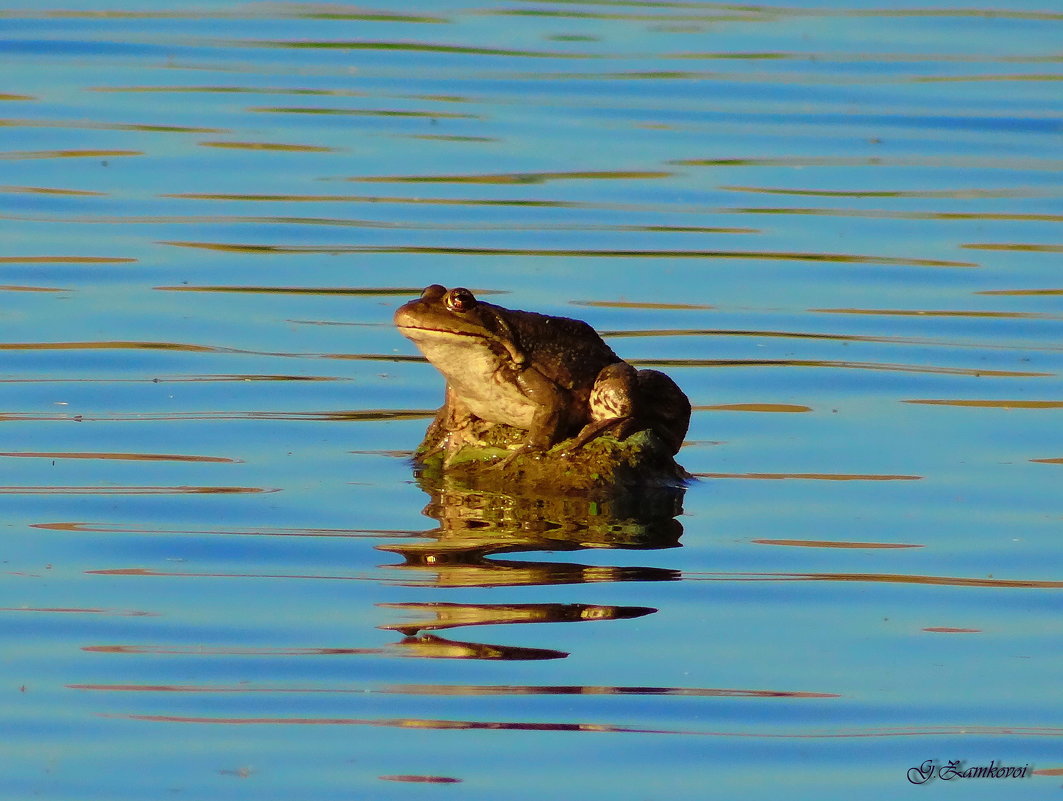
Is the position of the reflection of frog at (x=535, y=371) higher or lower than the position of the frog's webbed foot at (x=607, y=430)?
higher

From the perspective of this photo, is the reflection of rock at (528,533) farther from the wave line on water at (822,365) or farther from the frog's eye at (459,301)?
the wave line on water at (822,365)

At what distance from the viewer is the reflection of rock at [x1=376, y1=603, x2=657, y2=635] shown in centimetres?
683

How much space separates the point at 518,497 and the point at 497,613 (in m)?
1.76

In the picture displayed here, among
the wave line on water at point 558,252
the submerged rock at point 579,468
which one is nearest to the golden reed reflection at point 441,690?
the submerged rock at point 579,468

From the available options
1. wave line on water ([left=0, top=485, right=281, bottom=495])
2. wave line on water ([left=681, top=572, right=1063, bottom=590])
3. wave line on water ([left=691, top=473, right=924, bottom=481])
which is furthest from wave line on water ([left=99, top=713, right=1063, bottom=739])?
wave line on water ([left=691, top=473, right=924, bottom=481])

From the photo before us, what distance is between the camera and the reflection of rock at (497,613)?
683cm

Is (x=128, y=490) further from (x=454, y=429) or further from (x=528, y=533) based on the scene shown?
(x=528, y=533)

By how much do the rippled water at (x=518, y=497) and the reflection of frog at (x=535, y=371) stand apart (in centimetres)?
43

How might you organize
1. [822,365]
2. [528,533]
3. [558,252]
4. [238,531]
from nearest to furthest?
[528,533], [238,531], [822,365], [558,252]

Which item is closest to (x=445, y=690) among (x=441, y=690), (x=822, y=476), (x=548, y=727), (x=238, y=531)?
(x=441, y=690)

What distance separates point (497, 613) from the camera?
695cm

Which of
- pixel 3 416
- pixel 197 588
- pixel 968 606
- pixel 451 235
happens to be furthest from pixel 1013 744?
pixel 451 235

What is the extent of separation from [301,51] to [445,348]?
51.0 feet

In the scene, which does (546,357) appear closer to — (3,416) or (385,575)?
(385,575)
